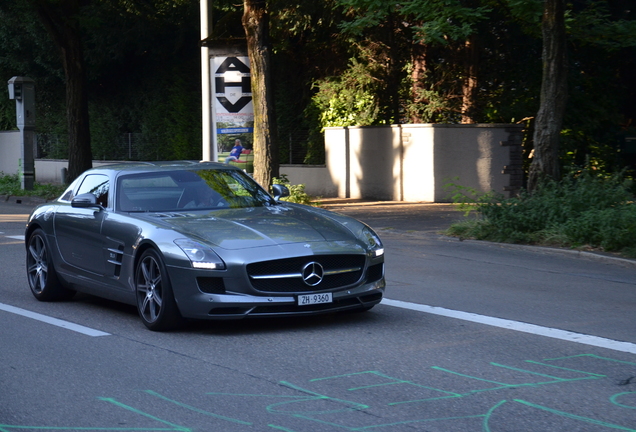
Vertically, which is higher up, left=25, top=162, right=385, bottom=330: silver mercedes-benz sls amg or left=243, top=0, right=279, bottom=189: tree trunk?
left=243, top=0, right=279, bottom=189: tree trunk

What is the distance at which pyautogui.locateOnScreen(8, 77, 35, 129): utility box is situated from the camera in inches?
1147

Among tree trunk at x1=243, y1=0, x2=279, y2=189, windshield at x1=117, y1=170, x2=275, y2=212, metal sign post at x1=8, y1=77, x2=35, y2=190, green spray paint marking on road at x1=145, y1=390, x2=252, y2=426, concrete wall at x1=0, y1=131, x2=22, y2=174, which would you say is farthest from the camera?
concrete wall at x1=0, y1=131, x2=22, y2=174

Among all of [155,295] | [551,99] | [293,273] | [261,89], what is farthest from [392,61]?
[293,273]

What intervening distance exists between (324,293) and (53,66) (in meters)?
30.7

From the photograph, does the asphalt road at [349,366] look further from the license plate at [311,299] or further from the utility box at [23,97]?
the utility box at [23,97]

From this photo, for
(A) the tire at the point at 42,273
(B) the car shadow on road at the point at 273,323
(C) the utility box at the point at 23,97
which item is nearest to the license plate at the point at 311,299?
A: (B) the car shadow on road at the point at 273,323

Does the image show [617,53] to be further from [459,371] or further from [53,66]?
[53,66]

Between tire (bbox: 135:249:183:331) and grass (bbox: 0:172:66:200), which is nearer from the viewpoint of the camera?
tire (bbox: 135:249:183:331)

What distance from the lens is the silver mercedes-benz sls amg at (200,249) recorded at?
736 cm

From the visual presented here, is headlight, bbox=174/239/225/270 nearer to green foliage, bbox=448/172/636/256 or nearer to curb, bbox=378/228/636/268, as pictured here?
curb, bbox=378/228/636/268

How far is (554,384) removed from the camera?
5.93 m

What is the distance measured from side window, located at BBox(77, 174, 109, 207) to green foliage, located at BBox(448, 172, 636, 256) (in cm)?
716

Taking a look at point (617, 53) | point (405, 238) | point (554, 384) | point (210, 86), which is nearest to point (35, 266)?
point (554, 384)

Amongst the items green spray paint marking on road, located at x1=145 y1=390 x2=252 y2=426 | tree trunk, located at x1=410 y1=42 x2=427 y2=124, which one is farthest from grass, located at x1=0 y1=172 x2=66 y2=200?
green spray paint marking on road, located at x1=145 y1=390 x2=252 y2=426
